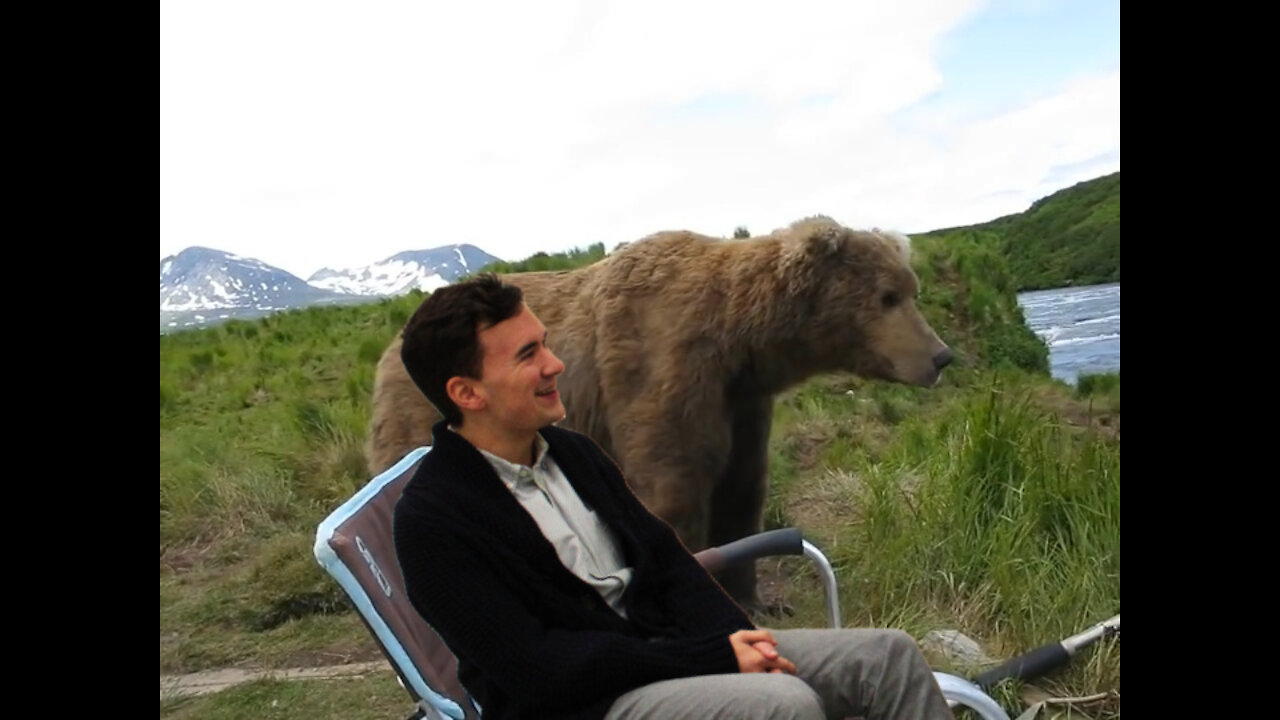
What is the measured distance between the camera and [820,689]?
198cm

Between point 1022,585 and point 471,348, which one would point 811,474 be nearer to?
point 1022,585

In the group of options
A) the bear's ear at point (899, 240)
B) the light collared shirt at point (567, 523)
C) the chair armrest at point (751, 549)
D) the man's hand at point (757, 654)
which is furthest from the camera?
the bear's ear at point (899, 240)

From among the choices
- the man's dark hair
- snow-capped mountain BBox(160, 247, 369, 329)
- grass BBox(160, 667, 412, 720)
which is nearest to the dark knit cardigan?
the man's dark hair

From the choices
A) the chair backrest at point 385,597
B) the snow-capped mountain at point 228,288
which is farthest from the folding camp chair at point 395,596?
the snow-capped mountain at point 228,288

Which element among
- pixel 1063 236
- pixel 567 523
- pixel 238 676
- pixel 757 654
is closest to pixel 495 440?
pixel 567 523

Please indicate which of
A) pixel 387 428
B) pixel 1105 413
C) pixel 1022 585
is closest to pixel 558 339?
pixel 387 428

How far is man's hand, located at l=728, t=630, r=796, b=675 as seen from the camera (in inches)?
74.1

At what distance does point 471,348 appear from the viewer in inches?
77.2

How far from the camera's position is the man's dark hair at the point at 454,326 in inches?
77.2

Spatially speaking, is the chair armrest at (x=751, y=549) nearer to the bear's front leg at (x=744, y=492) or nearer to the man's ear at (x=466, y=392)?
the man's ear at (x=466, y=392)

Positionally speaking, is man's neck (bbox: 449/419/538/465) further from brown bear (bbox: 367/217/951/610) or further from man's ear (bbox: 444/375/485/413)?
brown bear (bbox: 367/217/951/610)

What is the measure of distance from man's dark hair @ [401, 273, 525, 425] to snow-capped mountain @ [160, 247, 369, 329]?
271cm
